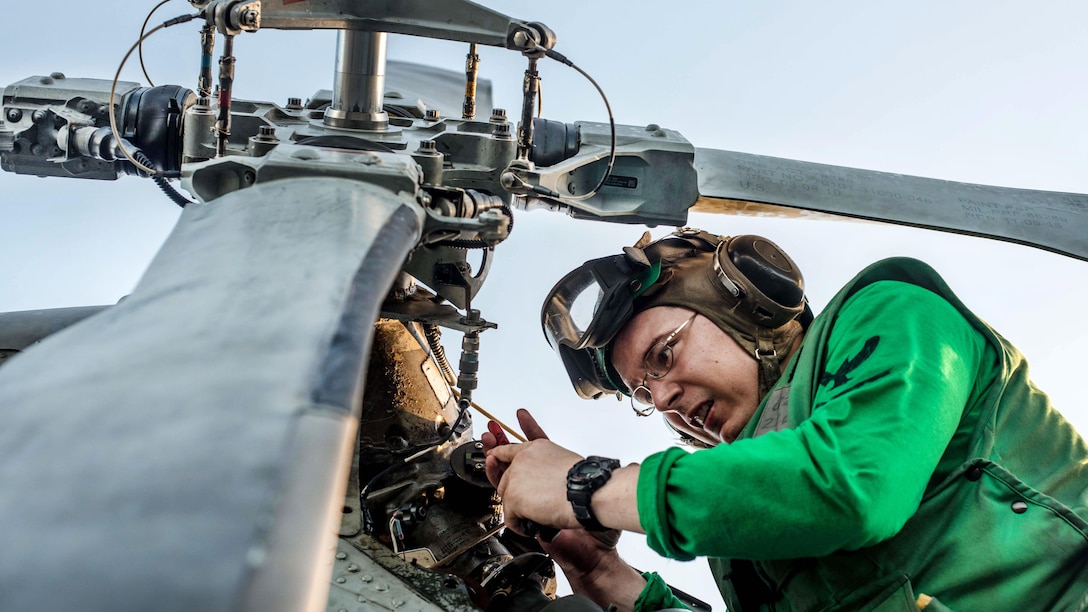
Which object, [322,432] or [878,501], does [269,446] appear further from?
[878,501]

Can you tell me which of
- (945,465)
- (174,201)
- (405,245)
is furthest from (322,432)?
(174,201)

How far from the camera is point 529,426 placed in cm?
330

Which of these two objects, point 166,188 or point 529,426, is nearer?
point 166,188

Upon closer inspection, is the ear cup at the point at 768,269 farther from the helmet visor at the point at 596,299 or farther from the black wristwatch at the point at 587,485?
the black wristwatch at the point at 587,485

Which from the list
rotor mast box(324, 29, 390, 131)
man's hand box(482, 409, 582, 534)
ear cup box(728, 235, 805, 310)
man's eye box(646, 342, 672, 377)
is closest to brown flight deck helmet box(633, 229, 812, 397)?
ear cup box(728, 235, 805, 310)

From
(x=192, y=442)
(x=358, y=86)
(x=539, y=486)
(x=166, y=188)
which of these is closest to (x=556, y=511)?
(x=539, y=486)

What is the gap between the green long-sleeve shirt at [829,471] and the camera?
2.16m

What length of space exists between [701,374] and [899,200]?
0.79 meters

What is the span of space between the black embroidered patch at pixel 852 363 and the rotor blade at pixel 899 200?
0.85m

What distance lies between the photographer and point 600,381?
379 cm

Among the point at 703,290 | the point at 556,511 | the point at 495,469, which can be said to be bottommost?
the point at 495,469

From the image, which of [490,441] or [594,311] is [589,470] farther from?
[594,311]

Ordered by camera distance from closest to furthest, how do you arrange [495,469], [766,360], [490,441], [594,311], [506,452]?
[506,452], [495,469], [766,360], [490,441], [594,311]

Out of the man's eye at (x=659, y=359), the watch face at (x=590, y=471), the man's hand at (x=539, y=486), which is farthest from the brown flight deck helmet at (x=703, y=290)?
the watch face at (x=590, y=471)
